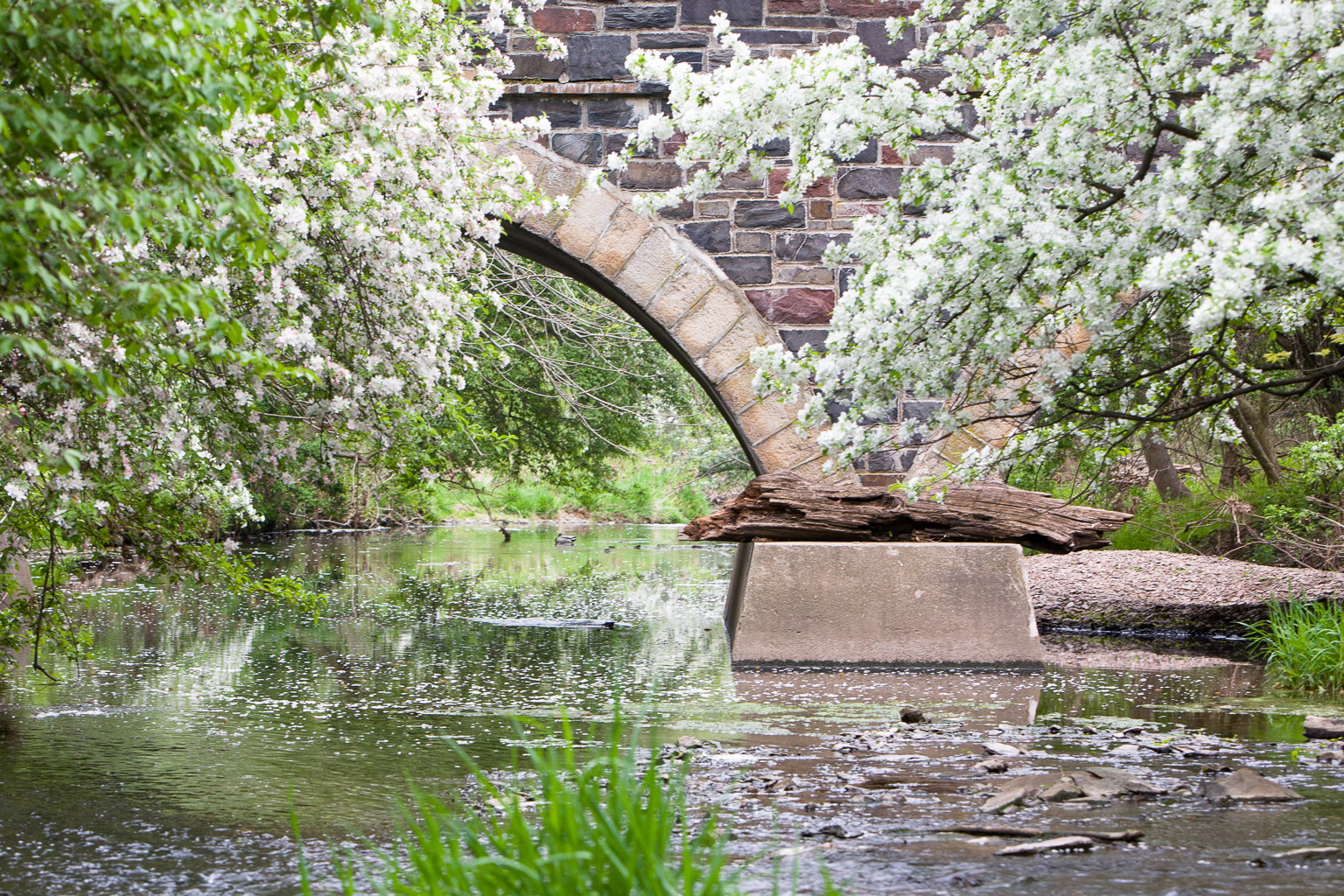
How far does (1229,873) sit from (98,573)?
47.1 feet

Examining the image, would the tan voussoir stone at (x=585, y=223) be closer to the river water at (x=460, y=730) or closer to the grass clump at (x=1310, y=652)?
the river water at (x=460, y=730)

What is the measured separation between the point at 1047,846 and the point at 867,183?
6.52 metres

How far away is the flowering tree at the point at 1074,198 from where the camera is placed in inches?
149

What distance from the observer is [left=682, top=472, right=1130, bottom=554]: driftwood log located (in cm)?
814

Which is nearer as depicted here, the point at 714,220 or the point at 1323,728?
the point at 1323,728

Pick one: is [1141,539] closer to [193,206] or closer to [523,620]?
[523,620]

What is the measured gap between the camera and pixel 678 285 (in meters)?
9.26

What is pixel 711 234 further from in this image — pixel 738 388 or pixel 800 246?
pixel 738 388

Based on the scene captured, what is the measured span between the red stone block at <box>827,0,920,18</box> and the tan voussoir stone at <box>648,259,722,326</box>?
2.06m

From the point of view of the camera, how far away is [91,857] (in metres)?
3.66

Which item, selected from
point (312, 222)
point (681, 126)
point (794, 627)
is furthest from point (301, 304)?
point (794, 627)

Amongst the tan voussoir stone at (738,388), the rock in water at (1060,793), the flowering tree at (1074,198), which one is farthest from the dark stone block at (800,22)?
the rock in water at (1060,793)

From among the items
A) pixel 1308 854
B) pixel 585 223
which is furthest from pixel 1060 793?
pixel 585 223

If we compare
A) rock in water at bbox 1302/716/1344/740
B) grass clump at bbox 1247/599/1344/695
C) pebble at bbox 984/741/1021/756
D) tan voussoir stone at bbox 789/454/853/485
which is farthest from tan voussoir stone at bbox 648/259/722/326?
rock in water at bbox 1302/716/1344/740
